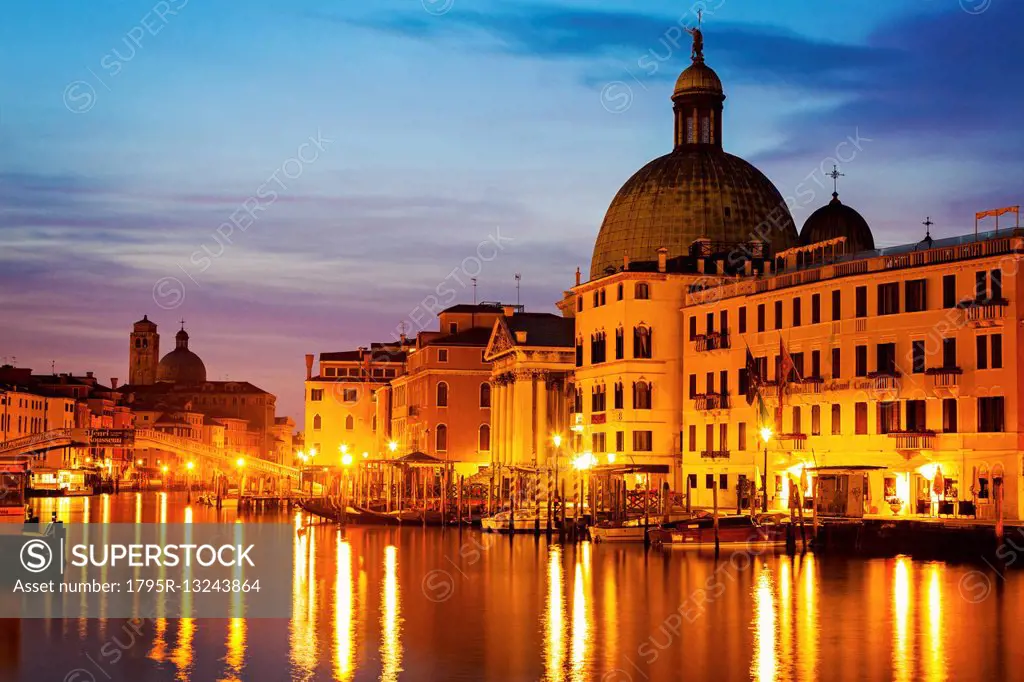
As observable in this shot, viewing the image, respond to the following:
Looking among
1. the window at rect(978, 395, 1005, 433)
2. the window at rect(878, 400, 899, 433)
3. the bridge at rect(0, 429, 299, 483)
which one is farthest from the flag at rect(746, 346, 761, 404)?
the bridge at rect(0, 429, 299, 483)

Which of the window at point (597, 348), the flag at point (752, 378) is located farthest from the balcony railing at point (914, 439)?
the window at point (597, 348)

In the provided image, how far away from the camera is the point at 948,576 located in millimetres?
41781

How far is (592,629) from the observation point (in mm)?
32938

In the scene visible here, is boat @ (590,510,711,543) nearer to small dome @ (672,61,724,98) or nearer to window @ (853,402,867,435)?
window @ (853,402,867,435)

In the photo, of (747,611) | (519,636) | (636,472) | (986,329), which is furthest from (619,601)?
(636,472)

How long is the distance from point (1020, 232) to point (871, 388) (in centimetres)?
714

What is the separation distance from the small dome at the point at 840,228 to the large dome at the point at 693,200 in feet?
9.97

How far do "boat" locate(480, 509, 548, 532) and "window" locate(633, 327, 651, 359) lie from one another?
8.06 meters

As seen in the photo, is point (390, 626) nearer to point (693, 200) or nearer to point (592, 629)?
point (592, 629)

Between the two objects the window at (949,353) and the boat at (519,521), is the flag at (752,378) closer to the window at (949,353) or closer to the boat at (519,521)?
the window at (949,353)

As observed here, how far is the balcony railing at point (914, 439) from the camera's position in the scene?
51.1 meters

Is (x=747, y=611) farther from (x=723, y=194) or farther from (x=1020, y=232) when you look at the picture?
(x=723, y=194)

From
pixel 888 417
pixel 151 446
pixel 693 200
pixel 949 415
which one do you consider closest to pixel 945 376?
pixel 949 415

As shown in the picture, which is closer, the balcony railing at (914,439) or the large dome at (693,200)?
the balcony railing at (914,439)
